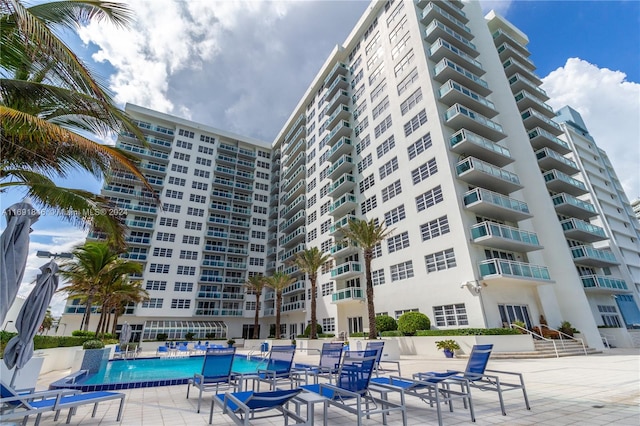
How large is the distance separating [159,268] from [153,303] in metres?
4.68

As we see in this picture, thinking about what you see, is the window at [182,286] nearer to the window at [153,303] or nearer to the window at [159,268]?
the window at [159,268]

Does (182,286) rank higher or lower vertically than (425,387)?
higher

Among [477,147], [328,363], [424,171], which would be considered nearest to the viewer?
[328,363]

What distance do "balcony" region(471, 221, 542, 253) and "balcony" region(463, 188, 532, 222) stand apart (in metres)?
1.55

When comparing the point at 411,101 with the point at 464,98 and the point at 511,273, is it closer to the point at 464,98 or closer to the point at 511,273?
the point at 464,98

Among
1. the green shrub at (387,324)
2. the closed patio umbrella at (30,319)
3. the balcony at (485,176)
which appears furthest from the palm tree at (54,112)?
the balcony at (485,176)

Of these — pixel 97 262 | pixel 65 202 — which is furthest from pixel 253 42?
pixel 97 262

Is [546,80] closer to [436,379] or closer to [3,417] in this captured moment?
[436,379]

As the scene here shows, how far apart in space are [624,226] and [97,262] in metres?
63.9

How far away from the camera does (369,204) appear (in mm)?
30656

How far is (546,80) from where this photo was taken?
126 ft

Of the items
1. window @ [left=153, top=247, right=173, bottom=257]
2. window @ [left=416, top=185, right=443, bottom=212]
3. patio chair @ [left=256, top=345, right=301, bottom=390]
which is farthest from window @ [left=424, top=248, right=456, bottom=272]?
window @ [left=153, top=247, right=173, bottom=257]

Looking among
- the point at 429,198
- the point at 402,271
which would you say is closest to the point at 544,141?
the point at 429,198

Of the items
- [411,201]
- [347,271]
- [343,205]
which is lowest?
[347,271]
